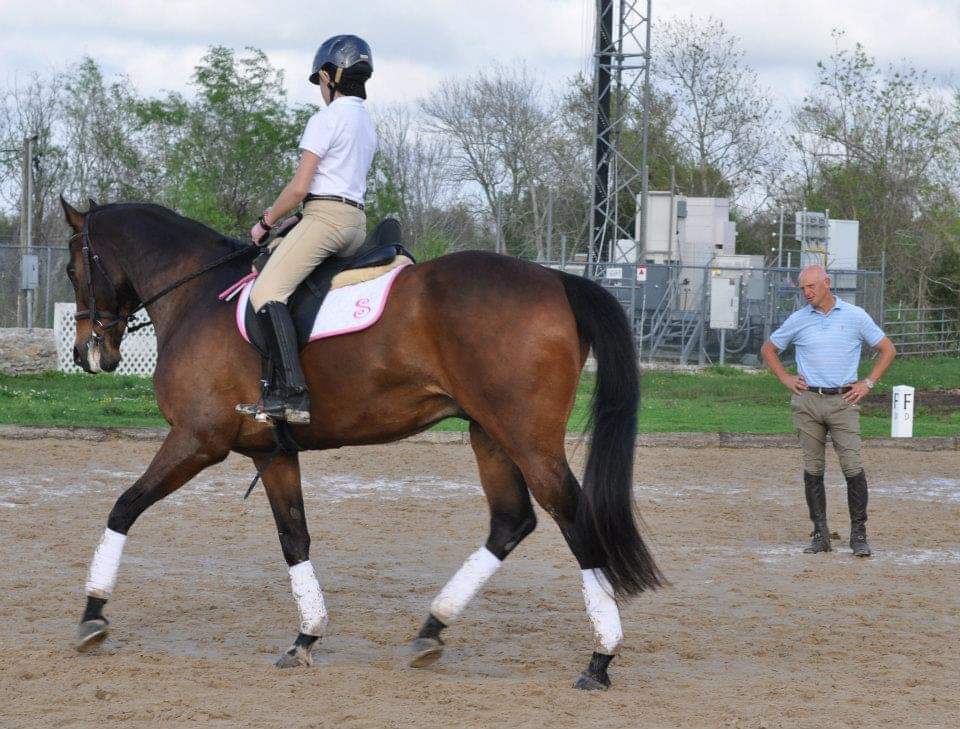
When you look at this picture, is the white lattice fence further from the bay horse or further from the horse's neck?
the bay horse

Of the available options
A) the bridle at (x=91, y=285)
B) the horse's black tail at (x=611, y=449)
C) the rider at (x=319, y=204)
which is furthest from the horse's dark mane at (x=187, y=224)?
the horse's black tail at (x=611, y=449)

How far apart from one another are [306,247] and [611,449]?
1745 mm

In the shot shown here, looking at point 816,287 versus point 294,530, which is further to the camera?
point 816,287

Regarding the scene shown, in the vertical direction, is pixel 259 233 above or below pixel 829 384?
above

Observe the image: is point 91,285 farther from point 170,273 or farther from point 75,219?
point 170,273

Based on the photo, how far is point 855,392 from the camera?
8766mm

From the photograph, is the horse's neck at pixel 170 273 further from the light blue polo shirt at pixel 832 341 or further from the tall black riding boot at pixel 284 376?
the light blue polo shirt at pixel 832 341

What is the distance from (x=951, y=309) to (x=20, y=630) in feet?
106

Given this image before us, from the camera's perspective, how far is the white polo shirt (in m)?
6.03

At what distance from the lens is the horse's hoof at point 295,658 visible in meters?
5.76

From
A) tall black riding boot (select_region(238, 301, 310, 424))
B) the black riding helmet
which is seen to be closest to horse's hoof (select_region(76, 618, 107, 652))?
tall black riding boot (select_region(238, 301, 310, 424))

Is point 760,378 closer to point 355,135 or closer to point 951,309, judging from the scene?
point 951,309

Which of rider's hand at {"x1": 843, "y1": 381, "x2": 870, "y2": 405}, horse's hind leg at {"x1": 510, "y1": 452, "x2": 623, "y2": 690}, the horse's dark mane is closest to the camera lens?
horse's hind leg at {"x1": 510, "y1": 452, "x2": 623, "y2": 690}

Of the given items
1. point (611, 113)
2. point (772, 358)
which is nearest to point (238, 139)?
point (611, 113)
